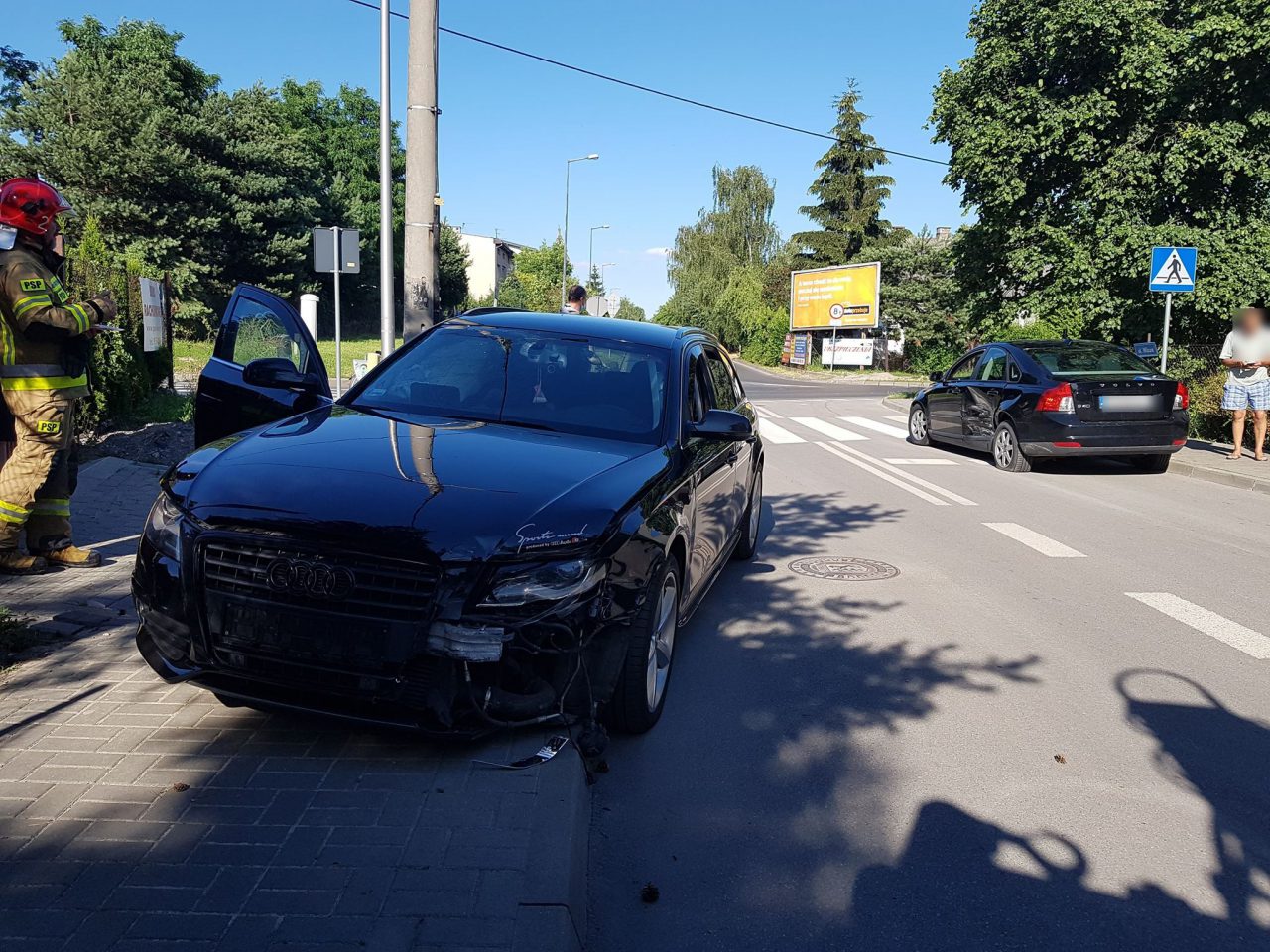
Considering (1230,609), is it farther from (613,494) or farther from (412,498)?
(412,498)

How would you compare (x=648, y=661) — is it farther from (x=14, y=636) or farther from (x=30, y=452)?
(x=30, y=452)

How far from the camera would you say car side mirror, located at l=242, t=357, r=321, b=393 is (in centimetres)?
509

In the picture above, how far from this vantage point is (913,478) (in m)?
12.5

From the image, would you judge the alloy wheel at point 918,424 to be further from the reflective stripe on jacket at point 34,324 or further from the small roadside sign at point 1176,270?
the reflective stripe on jacket at point 34,324

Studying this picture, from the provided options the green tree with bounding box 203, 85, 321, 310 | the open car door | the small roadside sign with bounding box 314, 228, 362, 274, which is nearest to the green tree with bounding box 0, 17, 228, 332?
the green tree with bounding box 203, 85, 321, 310

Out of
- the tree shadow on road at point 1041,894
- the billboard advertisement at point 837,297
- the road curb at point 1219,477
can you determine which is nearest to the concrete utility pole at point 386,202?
the tree shadow on road at point 1041,894

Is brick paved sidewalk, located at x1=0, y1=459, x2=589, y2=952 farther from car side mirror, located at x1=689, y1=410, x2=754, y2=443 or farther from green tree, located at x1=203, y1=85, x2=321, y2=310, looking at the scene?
green tree, located at x1=203, y1=85, x2=321, y2=310

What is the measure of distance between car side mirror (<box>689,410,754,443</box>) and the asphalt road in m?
1.15

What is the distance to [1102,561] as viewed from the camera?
25.0 feet

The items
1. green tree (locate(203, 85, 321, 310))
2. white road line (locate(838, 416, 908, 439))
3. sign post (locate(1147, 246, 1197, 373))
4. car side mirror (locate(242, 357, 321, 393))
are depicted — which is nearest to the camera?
car side mirror (locate(242, 357, 321, 393))

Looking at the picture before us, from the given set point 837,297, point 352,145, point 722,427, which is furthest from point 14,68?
point 722,427

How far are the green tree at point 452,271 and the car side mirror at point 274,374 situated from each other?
→ 58.2 meters

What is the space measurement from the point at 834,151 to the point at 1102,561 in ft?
203

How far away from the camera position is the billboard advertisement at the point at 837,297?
5312 cm
